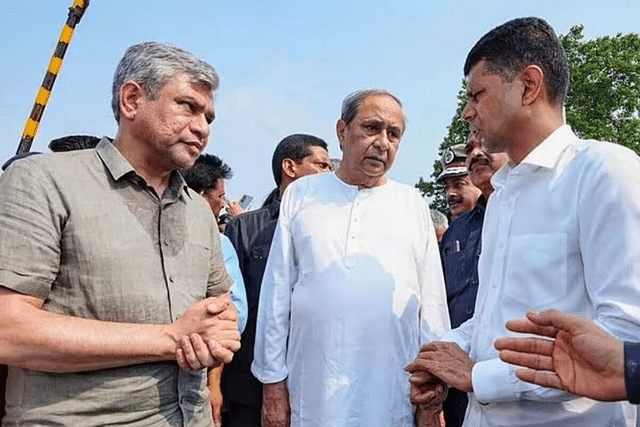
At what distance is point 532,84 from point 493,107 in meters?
0.16

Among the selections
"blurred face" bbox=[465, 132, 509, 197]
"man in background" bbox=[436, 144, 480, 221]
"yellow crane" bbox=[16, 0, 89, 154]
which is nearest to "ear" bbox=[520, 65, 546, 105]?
"blurred face" bbox=[465, 132, 509, 197]

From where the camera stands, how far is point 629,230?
1.94 m

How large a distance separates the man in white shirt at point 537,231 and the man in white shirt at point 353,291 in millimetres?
604

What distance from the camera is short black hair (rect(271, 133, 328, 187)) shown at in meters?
4.83

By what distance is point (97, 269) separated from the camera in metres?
1.93

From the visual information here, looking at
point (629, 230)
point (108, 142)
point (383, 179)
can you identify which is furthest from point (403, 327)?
point (108, 142)

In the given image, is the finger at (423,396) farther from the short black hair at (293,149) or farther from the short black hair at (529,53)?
the short black hair at (293,149)

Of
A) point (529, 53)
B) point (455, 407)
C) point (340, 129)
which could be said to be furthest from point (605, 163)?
point (455, 407)

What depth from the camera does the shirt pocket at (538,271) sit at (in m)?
2.12

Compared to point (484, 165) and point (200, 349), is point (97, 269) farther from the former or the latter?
point (484, 165)

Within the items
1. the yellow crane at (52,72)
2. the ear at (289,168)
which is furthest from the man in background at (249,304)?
the yellow crane at (52,72)

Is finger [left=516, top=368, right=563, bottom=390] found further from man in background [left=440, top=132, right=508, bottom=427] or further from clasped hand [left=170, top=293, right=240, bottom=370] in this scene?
man in background [left=440, top=132, right=508, bottom=427]

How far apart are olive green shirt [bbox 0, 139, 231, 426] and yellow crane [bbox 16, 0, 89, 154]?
29.2 ft

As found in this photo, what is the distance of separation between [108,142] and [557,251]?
156cm
